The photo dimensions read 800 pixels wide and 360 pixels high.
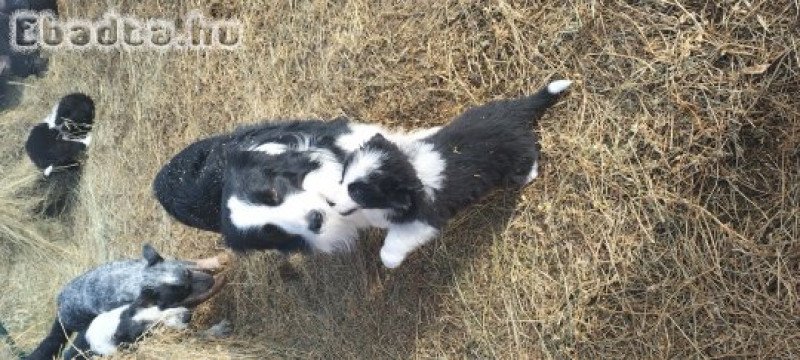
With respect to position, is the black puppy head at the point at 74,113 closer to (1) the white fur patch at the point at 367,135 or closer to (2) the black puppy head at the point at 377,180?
(1) the white fur patch at the point at 367,135

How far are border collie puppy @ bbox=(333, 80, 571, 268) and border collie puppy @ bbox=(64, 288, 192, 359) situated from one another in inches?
85.7

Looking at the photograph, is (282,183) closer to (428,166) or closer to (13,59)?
(428,166)

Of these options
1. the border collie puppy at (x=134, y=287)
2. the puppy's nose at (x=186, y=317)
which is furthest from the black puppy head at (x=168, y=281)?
the puppy's nose at (x=186, y=317)

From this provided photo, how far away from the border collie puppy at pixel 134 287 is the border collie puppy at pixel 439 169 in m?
1.99

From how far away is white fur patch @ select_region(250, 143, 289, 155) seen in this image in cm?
305

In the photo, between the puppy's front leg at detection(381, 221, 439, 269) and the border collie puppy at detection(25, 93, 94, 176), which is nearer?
the puppy's front leg at detection(381, 221, 439, 269)

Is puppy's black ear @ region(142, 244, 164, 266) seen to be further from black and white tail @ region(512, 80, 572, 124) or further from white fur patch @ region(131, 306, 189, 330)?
black and white tail @ region(512, 80, 572, 124)

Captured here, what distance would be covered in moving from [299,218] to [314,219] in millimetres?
68

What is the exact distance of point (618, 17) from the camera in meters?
2.83

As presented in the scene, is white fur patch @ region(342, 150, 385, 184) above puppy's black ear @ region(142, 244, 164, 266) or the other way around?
above

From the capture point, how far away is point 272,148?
3096 millimetres

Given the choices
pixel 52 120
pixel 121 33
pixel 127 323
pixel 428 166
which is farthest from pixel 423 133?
pixel 52 120

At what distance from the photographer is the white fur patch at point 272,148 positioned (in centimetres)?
305

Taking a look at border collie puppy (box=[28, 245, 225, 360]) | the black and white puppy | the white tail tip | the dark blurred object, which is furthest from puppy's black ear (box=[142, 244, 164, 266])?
the dark blurred object
